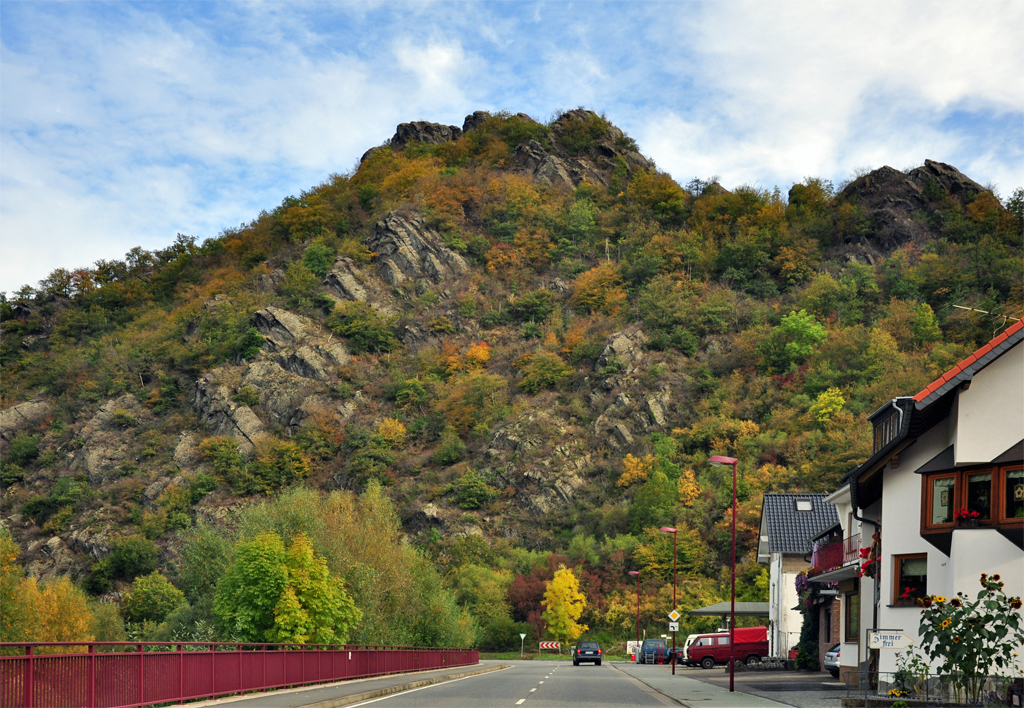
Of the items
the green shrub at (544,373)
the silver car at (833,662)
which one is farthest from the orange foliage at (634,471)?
the silver car at (833,662)

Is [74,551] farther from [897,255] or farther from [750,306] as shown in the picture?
[897,255]

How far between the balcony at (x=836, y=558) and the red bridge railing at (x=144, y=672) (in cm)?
1750

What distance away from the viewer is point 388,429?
125 meters

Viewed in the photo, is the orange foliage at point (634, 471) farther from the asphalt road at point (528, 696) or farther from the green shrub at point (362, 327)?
the asphalt road at point (528, 696)

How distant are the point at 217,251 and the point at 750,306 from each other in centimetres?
8936

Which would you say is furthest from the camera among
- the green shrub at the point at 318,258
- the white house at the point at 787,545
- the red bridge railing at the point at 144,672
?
the green shrub at the point at 318,258

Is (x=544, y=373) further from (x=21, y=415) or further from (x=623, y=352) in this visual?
(x=21, y=415)

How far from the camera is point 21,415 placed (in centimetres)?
13225

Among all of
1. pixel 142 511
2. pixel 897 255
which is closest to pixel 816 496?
pixel 142 511

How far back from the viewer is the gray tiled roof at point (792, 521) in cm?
5988

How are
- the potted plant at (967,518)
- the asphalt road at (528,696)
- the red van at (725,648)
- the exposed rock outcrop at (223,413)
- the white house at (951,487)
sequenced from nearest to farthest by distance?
1. the asphalt road at (528,696)
2. the white house at (951,487)
3. the potted plant at (967,518)
4. the red van at (725,648)
5. the exposed rock outcrop at (223,413)

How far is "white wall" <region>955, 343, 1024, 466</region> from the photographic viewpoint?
23609mm

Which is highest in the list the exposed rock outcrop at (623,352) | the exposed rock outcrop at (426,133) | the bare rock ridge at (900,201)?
the exposed rock outcrop at (426,133)

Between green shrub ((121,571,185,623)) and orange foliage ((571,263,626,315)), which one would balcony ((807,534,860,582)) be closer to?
green shrub ((121,571,185,623))
